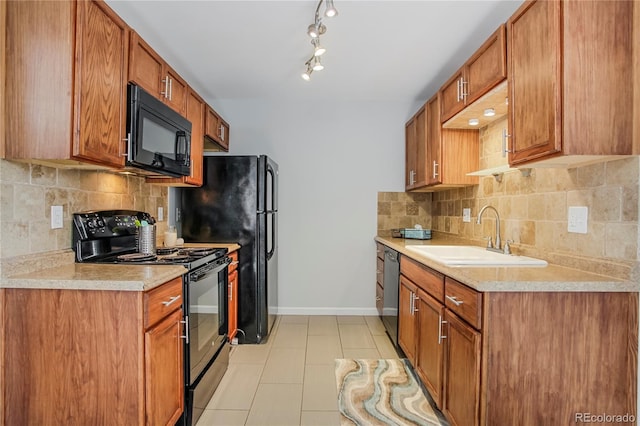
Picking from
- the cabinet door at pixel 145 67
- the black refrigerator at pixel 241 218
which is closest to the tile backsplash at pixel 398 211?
the black refrigerator at pixel 241 218

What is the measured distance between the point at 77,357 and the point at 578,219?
2.37 meters

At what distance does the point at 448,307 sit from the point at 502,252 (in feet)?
2.66

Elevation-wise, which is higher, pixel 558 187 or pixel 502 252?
pixel 558 187

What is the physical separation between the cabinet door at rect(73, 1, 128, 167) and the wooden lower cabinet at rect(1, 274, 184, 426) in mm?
658

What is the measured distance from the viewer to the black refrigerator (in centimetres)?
316

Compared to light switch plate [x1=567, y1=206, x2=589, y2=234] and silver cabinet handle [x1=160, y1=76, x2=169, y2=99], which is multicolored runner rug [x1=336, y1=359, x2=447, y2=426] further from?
silver cabinet handle [x1=160, y1=76, x2=169, y2=99]

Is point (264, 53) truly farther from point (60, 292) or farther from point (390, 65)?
point (60, 292)

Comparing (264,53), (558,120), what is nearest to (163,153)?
(264,53)

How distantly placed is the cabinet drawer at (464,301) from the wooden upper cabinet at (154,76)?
6.55ft

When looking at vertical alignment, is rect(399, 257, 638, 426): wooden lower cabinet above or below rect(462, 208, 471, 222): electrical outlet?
below

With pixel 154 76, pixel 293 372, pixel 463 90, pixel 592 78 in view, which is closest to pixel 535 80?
pixel 592 78

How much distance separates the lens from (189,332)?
1972 millimetres

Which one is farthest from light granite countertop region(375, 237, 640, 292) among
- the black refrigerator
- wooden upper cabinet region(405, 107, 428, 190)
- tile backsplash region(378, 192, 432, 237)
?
tile backsplash region(378, 192, 432, 237)

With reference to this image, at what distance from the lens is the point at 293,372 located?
265 centimetres
